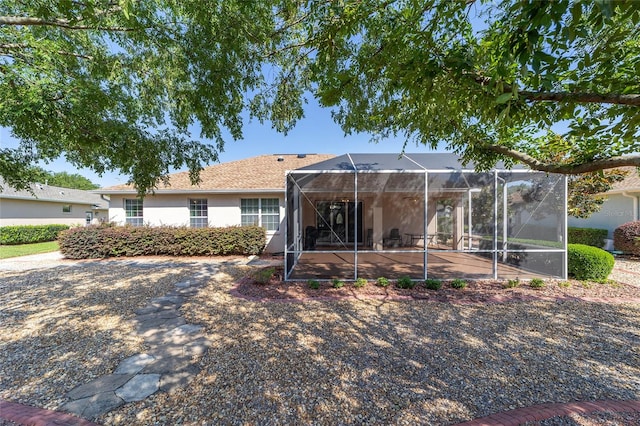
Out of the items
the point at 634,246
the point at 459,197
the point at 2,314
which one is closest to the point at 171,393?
the point at 2,314

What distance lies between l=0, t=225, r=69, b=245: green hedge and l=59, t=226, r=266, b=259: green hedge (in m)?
6.02

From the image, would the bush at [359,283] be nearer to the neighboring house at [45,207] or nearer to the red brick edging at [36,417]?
the red brick edging at [36,417]

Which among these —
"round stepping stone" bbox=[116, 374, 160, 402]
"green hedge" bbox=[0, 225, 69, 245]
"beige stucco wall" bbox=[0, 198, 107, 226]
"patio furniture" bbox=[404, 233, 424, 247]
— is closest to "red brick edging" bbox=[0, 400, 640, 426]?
"round stepping stone" bbox=[116, 374, 160, 402]

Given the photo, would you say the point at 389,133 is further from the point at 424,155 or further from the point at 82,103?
the point at 82,103

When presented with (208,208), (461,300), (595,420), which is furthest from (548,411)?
(208,208)

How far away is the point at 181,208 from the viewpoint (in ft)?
38.9

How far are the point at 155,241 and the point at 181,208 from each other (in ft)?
6.51

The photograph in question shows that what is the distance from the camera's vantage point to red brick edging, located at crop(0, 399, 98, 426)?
2.24 metres

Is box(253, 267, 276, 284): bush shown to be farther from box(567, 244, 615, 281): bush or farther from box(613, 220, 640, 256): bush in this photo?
box(613, 220, 640, 256): bush

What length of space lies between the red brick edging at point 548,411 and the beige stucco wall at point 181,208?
1012 centimetres

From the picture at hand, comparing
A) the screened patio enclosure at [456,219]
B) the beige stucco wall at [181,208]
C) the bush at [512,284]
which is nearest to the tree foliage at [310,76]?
the screened patio enclosure at [456,219]

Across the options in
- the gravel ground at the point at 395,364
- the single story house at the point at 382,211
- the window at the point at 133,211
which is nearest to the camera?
the gravel ground at the point at 395,364

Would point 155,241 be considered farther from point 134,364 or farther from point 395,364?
point 395,364

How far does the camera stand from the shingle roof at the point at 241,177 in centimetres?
1151
